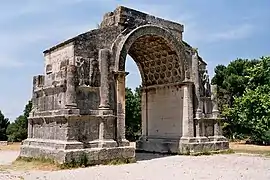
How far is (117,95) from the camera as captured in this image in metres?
14.1

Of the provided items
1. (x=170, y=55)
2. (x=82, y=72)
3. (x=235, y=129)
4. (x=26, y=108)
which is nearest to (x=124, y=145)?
(x=82, y=72)

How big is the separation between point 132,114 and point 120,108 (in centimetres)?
2157

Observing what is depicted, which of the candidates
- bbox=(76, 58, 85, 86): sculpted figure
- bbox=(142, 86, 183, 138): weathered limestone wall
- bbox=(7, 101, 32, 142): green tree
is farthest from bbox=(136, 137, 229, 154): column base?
bbox=(7, 101, 32, 142): green tree

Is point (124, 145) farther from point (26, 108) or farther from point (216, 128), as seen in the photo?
point (26, 108)

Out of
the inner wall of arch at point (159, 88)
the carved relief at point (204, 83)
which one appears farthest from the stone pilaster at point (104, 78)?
the carved relief at point (204, 83)

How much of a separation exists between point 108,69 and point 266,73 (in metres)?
19.2

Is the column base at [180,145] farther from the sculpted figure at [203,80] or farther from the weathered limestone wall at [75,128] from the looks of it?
the weathered limestone wall at [75,128]

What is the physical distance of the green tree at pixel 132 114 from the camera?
35375mm

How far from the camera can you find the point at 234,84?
36250 millimetres

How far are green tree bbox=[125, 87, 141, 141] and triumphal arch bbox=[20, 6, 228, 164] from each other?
15.9 metres

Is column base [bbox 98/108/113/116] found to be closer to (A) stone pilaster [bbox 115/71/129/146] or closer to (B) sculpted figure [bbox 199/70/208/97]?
(A) stone pilaster [bbox 115/71/129/146]

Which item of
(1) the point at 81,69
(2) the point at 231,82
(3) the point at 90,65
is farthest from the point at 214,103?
(2) the point at 231,82

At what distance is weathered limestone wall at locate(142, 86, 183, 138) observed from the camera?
1762 centimetres

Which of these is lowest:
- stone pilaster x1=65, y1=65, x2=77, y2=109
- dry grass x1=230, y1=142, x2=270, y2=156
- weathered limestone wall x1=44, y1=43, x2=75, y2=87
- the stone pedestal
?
dry grass x1=230, y1=142, x2=270, y2=156
